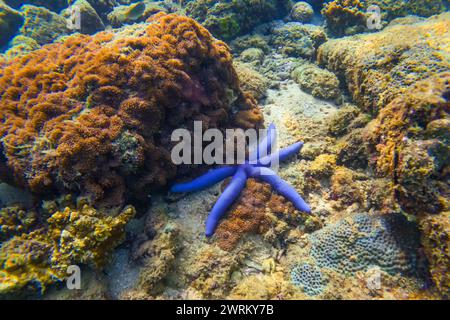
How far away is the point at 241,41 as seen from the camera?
755 cm

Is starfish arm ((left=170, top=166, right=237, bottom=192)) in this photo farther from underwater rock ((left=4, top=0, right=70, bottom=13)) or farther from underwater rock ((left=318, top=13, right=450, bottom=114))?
underwater rock ((left=4, top=0, right=70, bottom=13))

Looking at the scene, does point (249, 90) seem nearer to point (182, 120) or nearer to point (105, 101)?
point (182, 120)

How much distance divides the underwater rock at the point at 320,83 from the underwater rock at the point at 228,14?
2514mm

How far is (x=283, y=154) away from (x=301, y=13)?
6.22m

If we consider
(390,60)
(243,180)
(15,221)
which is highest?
(390,60)

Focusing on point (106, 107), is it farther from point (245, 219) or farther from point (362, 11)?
point (362, 11)

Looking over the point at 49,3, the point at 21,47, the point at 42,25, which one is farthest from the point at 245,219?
the point at 49,3

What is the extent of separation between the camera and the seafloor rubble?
3.21 m

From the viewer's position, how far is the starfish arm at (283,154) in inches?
182

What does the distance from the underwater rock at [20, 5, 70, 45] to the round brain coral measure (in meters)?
4.58

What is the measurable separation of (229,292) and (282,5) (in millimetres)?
8831

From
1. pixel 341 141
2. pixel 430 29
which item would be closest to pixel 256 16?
pixel 430 29

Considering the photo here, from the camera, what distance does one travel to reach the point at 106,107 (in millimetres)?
3643
